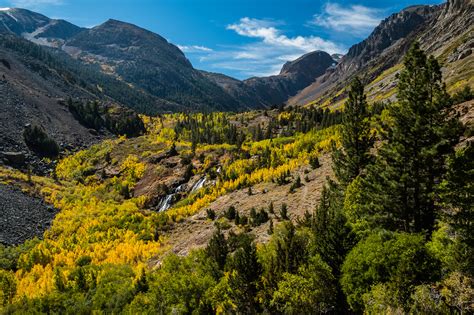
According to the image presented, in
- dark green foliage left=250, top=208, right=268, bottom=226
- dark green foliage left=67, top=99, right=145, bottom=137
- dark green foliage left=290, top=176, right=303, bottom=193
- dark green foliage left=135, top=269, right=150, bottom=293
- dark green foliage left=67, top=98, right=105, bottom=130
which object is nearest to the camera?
dark green foliage left=135, top=269, right=150, bottom=293

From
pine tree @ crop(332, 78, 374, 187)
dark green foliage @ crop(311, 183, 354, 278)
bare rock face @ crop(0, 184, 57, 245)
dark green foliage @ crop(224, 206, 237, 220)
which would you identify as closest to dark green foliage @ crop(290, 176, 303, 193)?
dark green foliage @ crop(224, 206, 237, 220)

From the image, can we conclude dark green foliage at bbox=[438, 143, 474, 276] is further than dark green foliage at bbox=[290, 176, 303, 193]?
No

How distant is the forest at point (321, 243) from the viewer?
22.7 meters

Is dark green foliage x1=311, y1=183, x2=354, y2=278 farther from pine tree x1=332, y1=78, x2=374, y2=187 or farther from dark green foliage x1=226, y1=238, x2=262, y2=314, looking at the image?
pine tree x1=332, y1=78, x2=374, y2=187

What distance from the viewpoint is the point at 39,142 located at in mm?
115688

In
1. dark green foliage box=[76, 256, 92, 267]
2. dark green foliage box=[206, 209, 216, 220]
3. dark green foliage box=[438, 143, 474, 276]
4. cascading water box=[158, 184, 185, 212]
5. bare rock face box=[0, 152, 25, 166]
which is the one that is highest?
dark green foliage box=[438, 143, 474, 276]

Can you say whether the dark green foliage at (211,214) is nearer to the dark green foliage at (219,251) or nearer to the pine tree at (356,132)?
the dark green foliage at (219,251)

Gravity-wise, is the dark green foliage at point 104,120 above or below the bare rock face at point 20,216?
above

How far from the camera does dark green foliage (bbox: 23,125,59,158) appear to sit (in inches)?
4530

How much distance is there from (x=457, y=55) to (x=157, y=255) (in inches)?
6836

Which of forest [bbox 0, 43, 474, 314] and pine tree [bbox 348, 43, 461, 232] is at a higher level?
pine tree [bbox 348, 43, 461, 232]

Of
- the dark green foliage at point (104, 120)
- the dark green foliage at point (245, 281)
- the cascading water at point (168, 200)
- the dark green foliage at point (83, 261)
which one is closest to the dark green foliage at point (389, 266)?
the dark green foliage at point (245, 281)

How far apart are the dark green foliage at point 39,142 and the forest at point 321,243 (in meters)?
47.2

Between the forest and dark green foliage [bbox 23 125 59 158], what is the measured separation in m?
47.2
